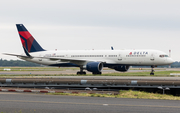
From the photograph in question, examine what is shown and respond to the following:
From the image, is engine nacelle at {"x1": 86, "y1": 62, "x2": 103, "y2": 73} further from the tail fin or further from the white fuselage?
the tail fin

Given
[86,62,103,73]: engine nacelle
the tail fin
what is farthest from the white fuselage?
[86,62,103,73]: engine nacelle

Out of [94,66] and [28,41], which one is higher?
[28,41]

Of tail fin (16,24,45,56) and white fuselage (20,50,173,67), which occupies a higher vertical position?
tail fin (16,24,45,56)

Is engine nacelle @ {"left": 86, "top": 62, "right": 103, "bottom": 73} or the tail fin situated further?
the tail fin

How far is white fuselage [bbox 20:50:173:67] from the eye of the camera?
4403cm

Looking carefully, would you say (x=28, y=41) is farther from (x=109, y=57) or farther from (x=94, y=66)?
(x=109, y=57)

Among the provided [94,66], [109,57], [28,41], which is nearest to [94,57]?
[109,57]

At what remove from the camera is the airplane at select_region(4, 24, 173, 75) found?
44094 millimetres

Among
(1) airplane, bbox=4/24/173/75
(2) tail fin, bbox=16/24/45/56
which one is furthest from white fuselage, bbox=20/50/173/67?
(2) tail fin, bbox=16/24/45/56

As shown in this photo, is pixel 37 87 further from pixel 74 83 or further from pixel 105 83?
pixel 105 83

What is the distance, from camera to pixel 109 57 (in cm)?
4672

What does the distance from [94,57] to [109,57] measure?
2.82 m

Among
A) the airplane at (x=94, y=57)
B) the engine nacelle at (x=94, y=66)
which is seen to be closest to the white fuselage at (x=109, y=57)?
the airplane at (x=94, y=57)

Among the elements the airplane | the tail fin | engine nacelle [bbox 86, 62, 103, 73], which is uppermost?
the tail fin
